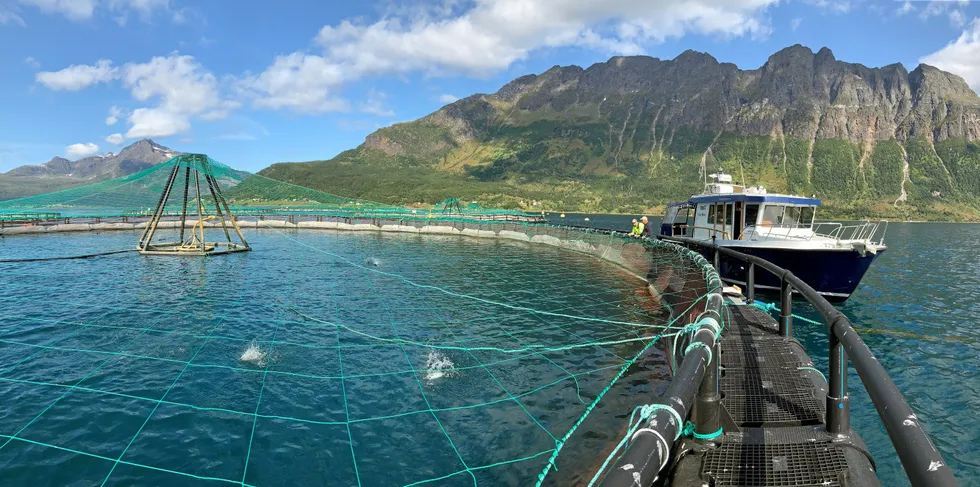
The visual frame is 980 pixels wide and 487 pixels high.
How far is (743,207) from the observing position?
83.1ft

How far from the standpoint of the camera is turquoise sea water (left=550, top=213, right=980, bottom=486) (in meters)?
9.95

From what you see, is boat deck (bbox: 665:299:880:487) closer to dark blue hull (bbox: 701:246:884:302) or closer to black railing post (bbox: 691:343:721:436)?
black railing post (bbox: 691:343:721:436)

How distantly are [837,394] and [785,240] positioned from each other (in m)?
21.4

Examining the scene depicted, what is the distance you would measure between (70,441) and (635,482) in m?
10.6

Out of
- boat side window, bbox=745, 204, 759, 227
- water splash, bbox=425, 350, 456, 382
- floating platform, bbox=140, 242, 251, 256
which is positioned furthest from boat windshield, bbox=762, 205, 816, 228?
floating platform, bbox=140, 242, 251, 256

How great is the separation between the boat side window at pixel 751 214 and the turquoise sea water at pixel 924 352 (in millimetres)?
4526

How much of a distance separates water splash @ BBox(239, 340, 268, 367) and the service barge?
20.2 metres

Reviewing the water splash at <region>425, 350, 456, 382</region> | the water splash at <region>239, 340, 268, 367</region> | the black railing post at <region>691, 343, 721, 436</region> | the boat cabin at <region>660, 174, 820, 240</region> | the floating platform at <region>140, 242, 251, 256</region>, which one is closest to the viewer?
the black railing post at <region>691, 343, 721, 436</region>

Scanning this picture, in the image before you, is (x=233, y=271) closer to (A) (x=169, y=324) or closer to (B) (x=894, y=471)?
(A) (x=169, y=324)

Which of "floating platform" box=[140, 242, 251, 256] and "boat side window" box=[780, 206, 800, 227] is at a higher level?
"boat side window" box=[780, 206, 800, 227]

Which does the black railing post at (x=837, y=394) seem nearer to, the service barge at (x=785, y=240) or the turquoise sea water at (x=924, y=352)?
the turquoise sea water at (x=924, y=352)

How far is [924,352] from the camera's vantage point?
55.3 feet

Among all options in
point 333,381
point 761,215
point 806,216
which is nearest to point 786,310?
point 333,381

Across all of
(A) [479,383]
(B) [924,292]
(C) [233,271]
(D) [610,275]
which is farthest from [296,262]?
(B) [924,292]
